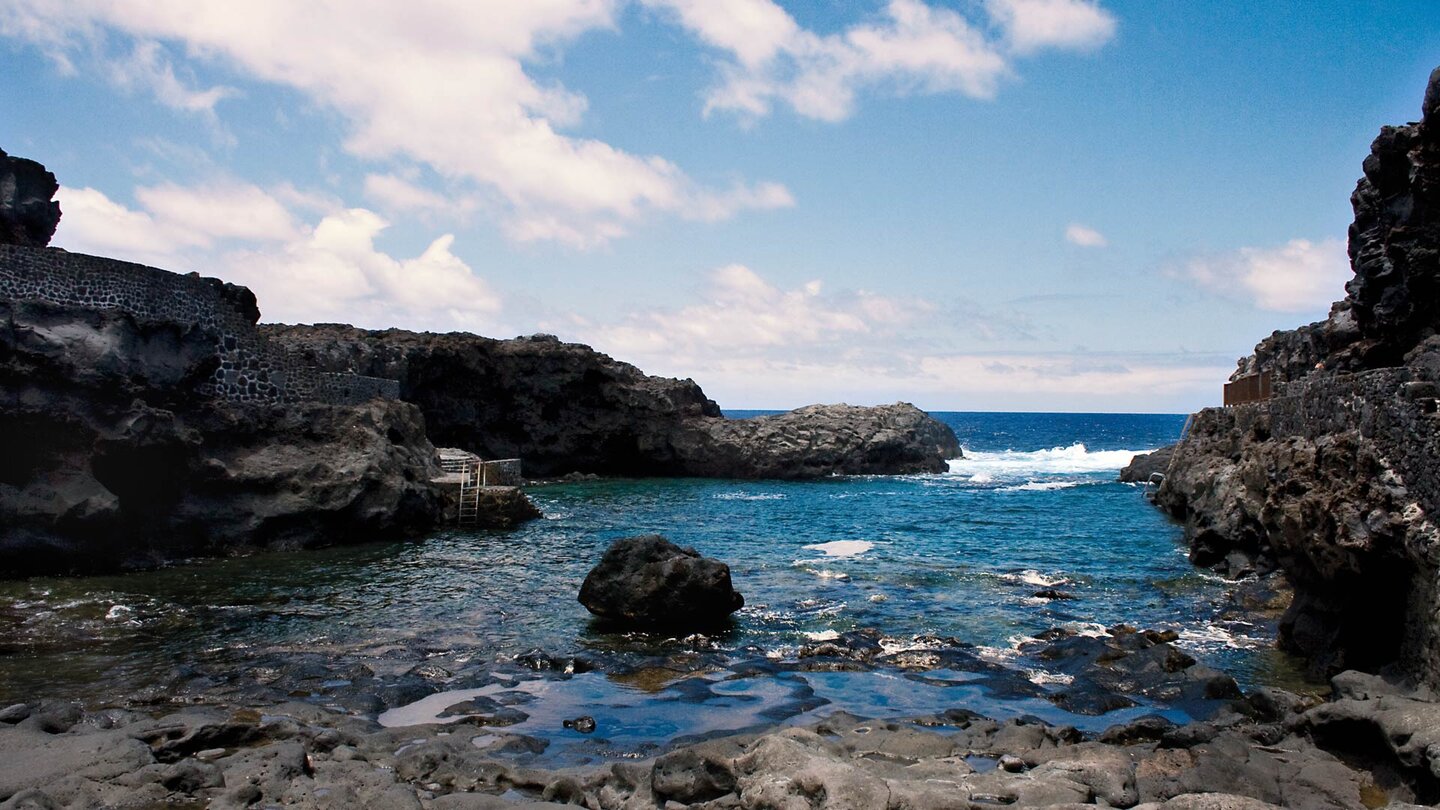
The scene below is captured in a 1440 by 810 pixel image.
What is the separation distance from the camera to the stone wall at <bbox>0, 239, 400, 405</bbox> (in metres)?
24.2

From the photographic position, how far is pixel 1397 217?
68.9ft

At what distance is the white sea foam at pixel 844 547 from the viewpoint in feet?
99.4

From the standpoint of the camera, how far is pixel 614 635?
60.2 feet

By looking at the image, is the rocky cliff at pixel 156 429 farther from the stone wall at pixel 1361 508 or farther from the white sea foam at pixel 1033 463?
the white sea foam at pixel 1033 463

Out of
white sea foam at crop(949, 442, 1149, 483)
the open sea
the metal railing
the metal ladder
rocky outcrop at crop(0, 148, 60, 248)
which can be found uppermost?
rocky outcrop at crop(0, 148, 60, 248)

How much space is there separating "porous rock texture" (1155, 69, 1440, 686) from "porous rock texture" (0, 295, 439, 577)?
27304mm

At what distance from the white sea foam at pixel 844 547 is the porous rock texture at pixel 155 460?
15.2 m

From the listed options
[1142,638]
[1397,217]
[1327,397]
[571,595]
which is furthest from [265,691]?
[1397,217]

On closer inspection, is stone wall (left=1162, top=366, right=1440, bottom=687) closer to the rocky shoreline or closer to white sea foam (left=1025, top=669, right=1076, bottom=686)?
the rocky shoreline

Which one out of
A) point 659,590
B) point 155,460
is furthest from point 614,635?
point 155,460

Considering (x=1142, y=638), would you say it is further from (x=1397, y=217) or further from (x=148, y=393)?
(x=148, y=393)

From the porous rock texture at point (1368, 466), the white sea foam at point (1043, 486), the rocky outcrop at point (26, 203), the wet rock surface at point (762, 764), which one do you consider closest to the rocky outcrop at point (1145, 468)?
the white sea foam at point (1043, 486)

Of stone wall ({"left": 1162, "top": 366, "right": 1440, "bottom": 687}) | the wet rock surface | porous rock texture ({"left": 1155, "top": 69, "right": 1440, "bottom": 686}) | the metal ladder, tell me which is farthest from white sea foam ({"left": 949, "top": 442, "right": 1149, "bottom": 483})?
the wet rock surface

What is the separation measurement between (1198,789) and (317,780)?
31.8 ft
